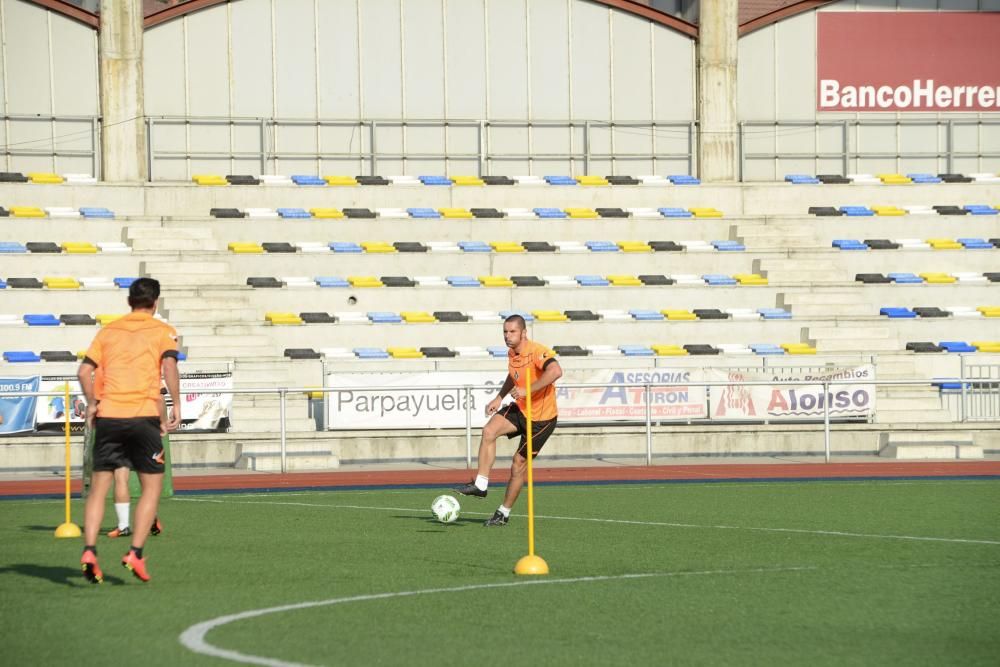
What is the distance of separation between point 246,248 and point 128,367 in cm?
2246

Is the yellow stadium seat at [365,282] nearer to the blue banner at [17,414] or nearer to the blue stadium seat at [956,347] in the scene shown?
the blue banner at [17,414]

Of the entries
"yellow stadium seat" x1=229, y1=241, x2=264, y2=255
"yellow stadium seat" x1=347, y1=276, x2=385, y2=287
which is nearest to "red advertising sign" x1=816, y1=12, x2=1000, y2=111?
"yellow stadium seat" x1=347, y1=276, x2=385, y2=287

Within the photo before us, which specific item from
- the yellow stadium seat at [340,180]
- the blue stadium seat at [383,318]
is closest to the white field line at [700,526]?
the blue stadium seat at [383,318]

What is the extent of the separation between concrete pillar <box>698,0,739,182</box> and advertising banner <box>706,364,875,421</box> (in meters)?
12.4

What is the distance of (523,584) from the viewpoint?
1011 cm

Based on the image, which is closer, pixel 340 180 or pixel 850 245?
pixel 850 245

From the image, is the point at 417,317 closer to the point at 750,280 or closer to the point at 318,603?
the point at 750,280

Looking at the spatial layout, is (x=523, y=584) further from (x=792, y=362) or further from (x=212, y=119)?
(x=212, y=119)

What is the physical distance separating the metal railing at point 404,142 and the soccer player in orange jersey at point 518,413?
23.0m

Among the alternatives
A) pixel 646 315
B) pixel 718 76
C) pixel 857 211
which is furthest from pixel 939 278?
pixel 718 76

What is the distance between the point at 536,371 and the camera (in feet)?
46.0

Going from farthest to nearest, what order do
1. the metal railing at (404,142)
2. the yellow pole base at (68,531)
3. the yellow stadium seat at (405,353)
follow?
1. the metal railing at (404,142)
2. the yellow stadium seat at (405,353)
3. the yellow pole base at (68,531)

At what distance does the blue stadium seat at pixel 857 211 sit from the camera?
117ft

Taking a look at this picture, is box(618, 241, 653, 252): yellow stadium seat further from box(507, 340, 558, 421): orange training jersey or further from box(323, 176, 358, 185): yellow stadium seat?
box(507, 340, 558, 421): orange training jersey
